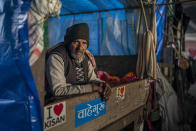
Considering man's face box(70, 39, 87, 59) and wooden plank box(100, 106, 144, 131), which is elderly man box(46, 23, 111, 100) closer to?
man's face box(70, 39, 87, 59)

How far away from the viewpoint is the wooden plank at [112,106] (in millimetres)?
1377

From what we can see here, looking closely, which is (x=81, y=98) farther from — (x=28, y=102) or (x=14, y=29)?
(x=14, y=29)

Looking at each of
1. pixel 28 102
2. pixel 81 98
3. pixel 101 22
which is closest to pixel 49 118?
pixel 28 102

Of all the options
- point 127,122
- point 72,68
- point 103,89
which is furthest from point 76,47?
point 127,122

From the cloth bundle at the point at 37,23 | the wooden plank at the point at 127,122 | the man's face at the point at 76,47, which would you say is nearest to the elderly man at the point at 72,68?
the man's face at the point at 76,47

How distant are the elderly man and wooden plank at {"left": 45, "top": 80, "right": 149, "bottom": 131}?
20 cm

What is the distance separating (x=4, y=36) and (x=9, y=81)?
0.81 ft

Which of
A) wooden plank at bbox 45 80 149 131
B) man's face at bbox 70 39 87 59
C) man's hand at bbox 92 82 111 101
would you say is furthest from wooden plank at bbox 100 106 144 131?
man's face at bbox 70 39 87 59

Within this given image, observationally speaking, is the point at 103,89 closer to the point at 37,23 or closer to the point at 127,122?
the point at 127,122

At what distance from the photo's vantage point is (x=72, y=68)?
87.2 inches

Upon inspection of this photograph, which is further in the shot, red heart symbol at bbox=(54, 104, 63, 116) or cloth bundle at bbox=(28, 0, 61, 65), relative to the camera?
red heart symbol at bbox=(54, 104, 63, 116)

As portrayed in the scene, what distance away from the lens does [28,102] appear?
95 centimetres

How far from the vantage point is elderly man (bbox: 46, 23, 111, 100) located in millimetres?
1802

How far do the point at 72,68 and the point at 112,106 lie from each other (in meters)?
0.72
